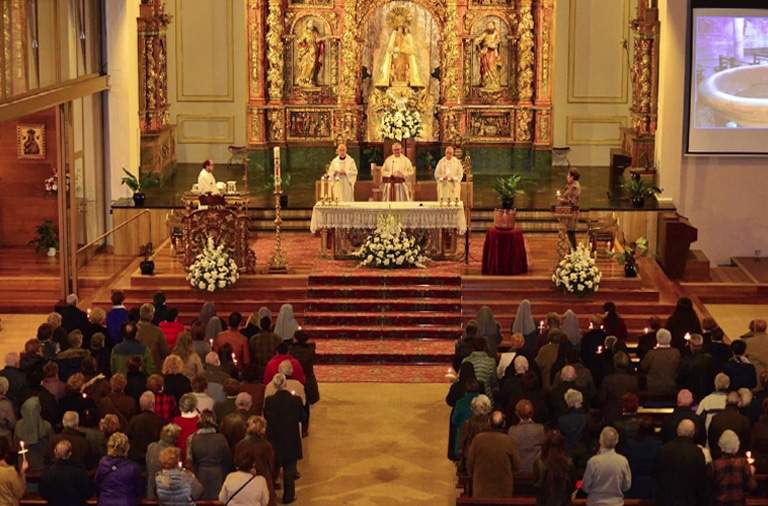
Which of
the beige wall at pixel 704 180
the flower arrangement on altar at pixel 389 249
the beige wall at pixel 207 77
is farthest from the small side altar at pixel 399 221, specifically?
the beige wall at pixel 207 77

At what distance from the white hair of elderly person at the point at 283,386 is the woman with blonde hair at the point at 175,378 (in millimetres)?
795

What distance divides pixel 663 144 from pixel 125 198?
357 inches

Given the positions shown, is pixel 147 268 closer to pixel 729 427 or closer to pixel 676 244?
pixel 676 244

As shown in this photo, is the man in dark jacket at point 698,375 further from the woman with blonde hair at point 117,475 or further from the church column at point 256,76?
the church column at point 256,76

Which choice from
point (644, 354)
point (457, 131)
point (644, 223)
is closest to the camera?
point (644, 354)

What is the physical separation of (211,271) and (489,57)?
10387 mm

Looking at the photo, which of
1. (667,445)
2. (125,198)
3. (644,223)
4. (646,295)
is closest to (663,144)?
(644,223)

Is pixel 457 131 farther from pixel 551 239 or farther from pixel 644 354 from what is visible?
pixel 644 354

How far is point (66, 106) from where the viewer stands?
2431cm

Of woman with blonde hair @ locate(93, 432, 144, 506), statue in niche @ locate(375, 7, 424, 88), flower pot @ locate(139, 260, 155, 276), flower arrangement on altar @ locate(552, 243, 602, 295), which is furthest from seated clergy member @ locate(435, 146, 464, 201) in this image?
woman with blonde hair @ locate(93, 432, 144, 506)

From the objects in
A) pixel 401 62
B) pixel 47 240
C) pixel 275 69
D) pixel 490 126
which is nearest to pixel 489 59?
pixel 490 126

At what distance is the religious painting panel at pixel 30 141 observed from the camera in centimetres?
2688

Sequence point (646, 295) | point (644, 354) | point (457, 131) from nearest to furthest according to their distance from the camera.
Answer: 1. point (644, 354)
2. point (646, 295)
3. point (457, 131)

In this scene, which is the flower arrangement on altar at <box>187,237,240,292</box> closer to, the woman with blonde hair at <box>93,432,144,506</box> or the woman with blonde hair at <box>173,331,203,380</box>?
the woman with blonde hair at <box>173,331,203,380</box>
